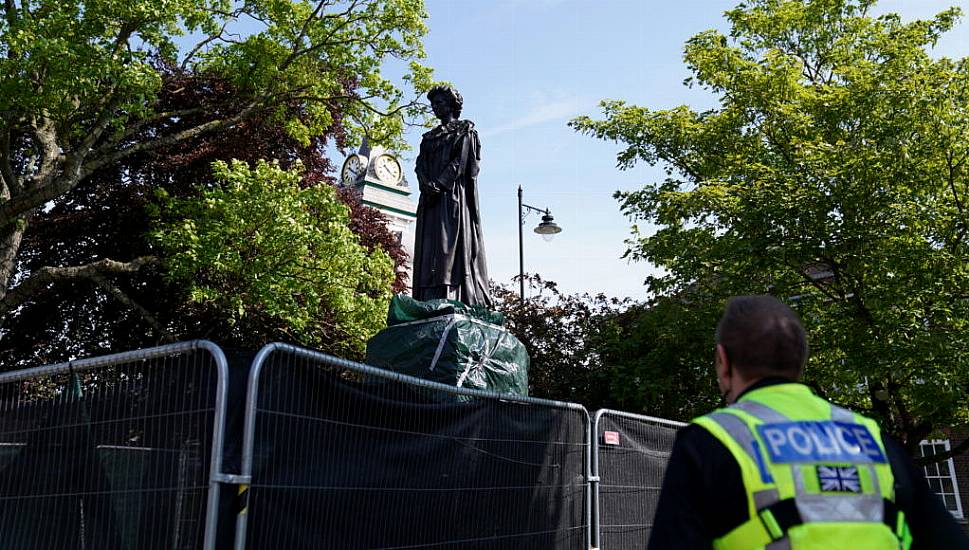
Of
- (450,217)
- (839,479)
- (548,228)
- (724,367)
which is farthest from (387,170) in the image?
(839,479)

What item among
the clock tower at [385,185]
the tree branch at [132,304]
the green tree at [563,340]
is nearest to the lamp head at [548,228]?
the green tree at [563,340]

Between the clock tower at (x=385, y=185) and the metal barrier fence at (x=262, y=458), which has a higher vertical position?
the clock tower at (x=385, y=185)

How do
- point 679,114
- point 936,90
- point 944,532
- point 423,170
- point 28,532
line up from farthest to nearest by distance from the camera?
point 679,114 → point 936,90 → point 423,170 → point 28,532 → point 944,532

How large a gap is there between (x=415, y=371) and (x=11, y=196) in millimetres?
12697

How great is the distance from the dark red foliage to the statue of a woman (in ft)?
36.4

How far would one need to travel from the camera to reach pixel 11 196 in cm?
1600

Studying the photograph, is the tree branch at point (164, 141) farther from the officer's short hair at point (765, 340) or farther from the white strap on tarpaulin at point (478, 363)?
the officer's short hair at point (765, 340)

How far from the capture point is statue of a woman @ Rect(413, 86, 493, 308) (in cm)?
819

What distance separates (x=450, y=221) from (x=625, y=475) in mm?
3058

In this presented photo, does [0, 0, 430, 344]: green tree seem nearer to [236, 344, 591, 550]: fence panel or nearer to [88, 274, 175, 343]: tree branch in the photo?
[88, 274, 175, 343]: tree branch

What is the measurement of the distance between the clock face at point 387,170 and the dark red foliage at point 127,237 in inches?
788

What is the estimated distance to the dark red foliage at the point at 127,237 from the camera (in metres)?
18.5

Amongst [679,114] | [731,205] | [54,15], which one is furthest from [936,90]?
[54,15]

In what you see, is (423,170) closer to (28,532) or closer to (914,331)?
(28,532)
